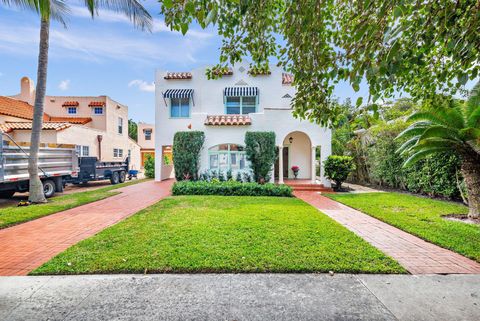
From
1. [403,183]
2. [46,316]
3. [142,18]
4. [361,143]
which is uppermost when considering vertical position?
[142,18]

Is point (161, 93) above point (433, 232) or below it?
above

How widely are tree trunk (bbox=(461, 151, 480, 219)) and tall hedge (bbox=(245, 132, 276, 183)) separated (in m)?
9.12

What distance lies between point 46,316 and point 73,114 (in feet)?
93.8

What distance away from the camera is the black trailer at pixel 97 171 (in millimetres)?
15711

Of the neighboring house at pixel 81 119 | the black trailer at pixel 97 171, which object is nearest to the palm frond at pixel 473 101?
the black trailer at pixel 97 171

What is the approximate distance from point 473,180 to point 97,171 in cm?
2058

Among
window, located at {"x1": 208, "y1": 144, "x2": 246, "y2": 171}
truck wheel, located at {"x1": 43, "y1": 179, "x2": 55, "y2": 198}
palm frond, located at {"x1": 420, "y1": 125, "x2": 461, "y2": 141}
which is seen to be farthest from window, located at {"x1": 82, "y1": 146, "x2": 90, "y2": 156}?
palm frond, located at {"x1": 420, "y1": 125, "x2": 461, "y2": 141}

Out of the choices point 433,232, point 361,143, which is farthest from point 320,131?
point 433,232

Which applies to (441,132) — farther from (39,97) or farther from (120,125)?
(120,125)

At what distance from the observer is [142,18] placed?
438 inches

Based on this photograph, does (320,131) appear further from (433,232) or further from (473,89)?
(433,232)

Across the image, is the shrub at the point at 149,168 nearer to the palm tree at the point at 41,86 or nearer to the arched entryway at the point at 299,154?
the palm tree at the point at 41,86

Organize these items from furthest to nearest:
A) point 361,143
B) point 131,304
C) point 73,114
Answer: point 73,114 < point 361,143 < point 131,304

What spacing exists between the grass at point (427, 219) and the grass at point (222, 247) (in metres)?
1.95
